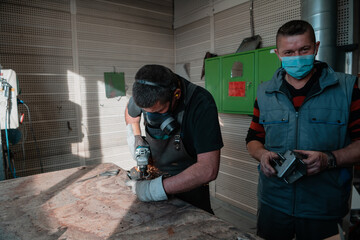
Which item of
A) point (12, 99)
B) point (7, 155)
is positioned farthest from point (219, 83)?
point (7, 155)

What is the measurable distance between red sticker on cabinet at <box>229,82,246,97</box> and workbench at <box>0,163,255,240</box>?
2192mm


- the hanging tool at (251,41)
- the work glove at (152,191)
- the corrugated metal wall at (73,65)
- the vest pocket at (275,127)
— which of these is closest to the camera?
the work glove at (152,191)

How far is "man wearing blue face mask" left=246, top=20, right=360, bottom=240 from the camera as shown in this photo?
1534 mm

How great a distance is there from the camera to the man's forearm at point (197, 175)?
4.60 feet

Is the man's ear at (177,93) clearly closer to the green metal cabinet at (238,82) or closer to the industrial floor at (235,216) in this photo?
the green metal cabinet at (238,82)

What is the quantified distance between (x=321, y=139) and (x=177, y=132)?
0.94 meters

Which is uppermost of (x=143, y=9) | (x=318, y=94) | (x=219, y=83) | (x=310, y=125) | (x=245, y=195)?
(x=143, y=9)

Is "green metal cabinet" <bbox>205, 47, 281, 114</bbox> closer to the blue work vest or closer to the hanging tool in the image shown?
the hanging tool

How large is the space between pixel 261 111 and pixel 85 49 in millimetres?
3171

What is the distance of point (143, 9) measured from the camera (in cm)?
446

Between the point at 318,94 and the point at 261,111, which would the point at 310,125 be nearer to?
the point at 318,94

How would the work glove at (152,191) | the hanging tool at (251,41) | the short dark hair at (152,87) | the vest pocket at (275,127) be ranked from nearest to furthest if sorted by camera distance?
the short dark hair at (152,87), the work glove at (152,191), the vest pocket at (275,127), the hanging tool at (251,41)

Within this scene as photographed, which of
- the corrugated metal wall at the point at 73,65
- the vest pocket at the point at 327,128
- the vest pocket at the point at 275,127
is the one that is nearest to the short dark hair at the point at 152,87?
the vest pocket at the point at 275,127

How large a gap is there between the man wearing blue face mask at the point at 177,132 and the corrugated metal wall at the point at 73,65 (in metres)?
2.61
